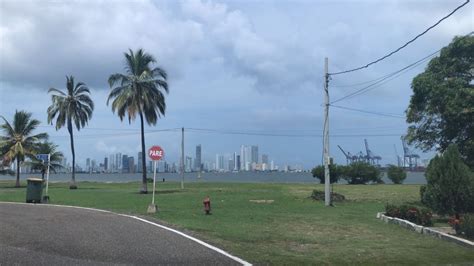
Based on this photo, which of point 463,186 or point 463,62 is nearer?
point 463,186

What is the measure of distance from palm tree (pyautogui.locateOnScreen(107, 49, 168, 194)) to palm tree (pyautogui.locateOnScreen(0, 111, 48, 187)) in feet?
73.8

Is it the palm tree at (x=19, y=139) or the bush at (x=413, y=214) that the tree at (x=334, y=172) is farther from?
the bush at (x=413, y=214)

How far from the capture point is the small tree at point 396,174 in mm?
76375

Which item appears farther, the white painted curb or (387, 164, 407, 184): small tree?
(387, 164, 407, 184): small tree

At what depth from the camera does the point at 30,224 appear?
16203 mm

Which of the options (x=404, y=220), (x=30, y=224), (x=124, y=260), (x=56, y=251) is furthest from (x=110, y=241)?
(x=404, y=220)

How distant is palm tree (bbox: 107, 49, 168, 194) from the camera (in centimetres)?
4550

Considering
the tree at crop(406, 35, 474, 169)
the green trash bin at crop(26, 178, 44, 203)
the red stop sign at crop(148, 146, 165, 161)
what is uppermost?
the tree at crop(406, 35, 474, 169)

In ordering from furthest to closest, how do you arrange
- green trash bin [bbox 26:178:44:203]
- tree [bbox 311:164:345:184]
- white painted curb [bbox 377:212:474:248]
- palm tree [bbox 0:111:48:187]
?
tree [bbox 311:164:345:184] < palm tree [bbox 0:111:48:187] < green trash bin [bbox 26:178:44:203] < white painted curb [bbox 377:212:474:248]

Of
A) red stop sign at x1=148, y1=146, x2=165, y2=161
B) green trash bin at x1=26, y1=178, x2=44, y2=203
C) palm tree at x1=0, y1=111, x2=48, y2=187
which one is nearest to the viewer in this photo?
red stop sign at x1=148, y1=146, x2=165, y2=161

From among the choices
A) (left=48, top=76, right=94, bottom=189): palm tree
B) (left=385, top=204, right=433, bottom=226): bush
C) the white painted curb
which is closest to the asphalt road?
the white painted curb

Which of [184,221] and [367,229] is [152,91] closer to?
[184,221]

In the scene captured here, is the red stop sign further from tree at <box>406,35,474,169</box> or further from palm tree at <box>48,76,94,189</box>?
palm tree at <box>48,76,94,189</box>

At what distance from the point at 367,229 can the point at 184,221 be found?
6229 millimetres
